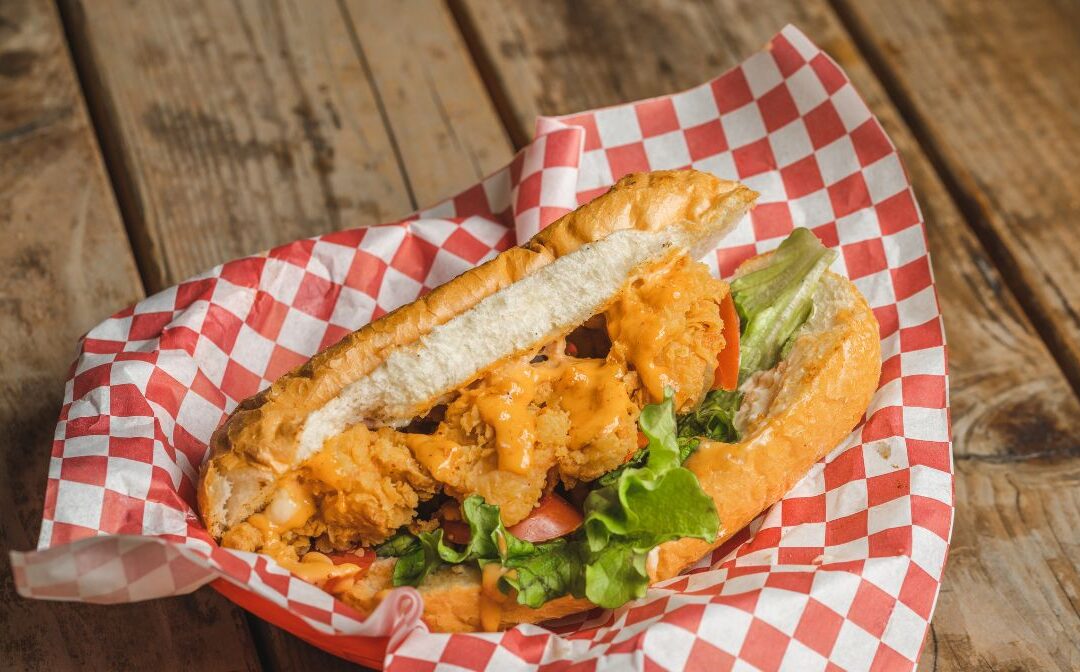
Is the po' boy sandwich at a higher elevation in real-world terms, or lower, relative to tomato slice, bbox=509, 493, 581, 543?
higher

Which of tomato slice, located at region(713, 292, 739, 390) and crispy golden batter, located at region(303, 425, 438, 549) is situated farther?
tomato slice, located at region(713, 292, 739, 390)

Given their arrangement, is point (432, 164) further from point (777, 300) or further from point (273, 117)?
point (777, 300)

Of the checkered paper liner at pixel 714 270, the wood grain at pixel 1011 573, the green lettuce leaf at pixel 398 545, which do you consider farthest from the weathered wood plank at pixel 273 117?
the wood grain at pixel 1011 573

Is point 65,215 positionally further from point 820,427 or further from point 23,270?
point 820,427

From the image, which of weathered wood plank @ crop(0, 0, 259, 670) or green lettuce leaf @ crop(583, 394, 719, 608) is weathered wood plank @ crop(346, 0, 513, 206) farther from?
green lettuce leaf @ crop(583, 394, 719, 608)

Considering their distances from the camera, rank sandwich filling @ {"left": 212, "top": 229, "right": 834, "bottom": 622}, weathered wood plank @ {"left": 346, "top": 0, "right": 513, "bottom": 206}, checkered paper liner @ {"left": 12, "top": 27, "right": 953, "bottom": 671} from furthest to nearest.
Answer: weathered wood plank @ {"left": 346, "top": 0, "right": 513, "bottom": 206} < sandwich filling @ {"left": 212, "top": 229, "right": 834, "bottom": 622} < checkered paper liner @ {"left": 12, "top": 27, "right": 953, "bottom": 671}

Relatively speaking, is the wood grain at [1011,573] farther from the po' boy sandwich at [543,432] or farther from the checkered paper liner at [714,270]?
the po' boy sandwich at [543,432]

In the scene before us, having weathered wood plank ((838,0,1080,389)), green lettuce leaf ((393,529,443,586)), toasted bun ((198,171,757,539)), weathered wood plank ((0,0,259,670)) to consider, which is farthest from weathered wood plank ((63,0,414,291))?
weathered wood plank ((838,0,1080,389))
